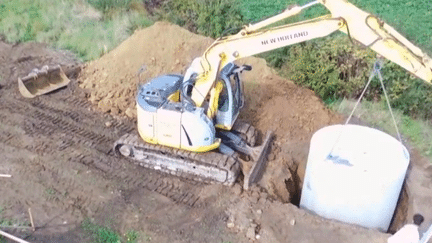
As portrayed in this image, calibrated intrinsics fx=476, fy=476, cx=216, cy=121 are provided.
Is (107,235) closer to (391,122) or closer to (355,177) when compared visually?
(355,177)

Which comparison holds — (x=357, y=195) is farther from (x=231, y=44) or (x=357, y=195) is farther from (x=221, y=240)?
(x=231, y=44)

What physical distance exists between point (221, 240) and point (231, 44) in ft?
10.0

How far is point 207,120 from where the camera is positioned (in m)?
7.99

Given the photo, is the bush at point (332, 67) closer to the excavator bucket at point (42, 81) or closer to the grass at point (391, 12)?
the grass at point (391, 12)

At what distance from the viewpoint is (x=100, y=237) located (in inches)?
273

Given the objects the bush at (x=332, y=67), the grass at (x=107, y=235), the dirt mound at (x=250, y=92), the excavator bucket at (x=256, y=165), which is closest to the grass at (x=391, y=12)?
the bush at (x=332, y=67)

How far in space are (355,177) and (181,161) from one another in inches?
115

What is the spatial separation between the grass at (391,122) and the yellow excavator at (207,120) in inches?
89.4

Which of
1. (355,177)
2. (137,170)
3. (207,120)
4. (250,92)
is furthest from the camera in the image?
(250,92)

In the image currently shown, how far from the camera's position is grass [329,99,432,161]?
9.07m

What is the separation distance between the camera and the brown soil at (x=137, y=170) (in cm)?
717

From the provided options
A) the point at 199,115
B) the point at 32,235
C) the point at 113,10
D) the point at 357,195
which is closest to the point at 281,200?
the point at 357,195

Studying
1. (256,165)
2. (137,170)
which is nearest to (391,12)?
(256,165)

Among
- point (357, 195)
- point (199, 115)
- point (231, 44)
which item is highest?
point (231, 44)
